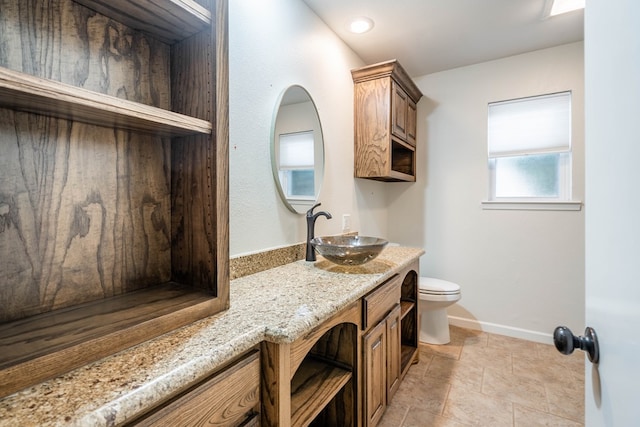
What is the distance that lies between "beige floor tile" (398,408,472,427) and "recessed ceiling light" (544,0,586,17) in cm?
255

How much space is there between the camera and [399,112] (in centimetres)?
246

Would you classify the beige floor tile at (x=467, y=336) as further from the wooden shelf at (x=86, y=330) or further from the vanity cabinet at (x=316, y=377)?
the wooden shelf at (x=86, y=330)

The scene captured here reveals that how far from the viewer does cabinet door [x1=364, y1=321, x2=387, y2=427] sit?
4.44ft

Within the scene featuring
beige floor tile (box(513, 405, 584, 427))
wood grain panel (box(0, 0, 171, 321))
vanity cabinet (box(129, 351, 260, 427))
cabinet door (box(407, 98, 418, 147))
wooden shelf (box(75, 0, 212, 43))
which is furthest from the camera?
cabinet door (box(407, 98, 418, 147))

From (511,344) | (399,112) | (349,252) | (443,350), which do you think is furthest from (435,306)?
(399,112)

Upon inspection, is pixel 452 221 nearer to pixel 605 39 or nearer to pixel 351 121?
pixel 351 121

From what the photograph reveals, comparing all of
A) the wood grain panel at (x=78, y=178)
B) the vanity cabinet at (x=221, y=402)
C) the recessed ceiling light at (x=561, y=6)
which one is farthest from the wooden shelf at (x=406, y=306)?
the recessed ceiling light at (x=561, y=6)

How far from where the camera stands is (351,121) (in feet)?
7.91

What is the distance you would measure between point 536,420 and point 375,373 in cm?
99

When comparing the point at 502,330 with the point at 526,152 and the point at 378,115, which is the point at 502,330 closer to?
the point at 526,152

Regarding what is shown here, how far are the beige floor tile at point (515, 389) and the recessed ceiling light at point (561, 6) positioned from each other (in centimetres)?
242

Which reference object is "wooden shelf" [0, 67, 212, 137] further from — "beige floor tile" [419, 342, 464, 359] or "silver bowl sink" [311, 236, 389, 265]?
"beige floor tile" [419, 342, 464, 359]

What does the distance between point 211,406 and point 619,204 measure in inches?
34.1

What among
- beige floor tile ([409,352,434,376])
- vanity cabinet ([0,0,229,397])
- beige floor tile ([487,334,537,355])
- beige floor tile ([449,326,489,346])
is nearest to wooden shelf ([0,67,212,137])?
vanity cabinet ([0,0,229,397])
